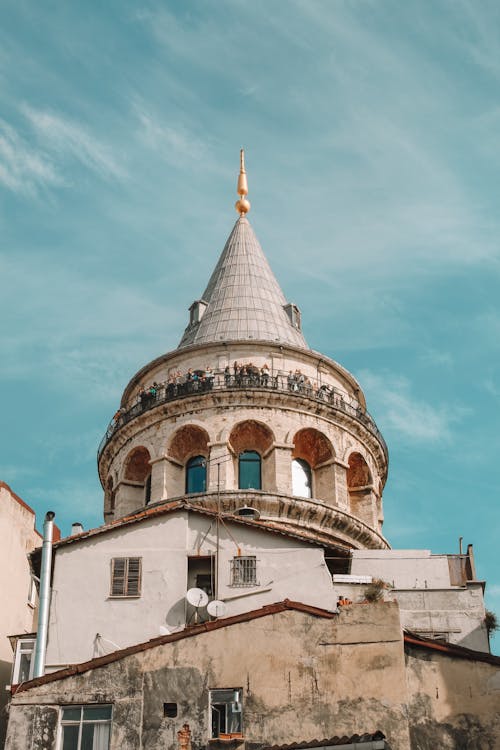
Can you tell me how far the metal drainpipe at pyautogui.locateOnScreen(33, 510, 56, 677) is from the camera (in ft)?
97.3

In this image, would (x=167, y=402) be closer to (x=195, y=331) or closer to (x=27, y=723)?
(x=195, y=331)

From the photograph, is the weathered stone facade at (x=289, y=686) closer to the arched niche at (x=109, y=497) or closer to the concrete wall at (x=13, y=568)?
the concrete wall at (x=13, y=568)

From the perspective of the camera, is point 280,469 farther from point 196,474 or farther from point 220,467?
point 196,474

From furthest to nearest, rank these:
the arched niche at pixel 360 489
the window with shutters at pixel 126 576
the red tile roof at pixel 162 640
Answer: the arched niche at pixel 360 489 → the window with shutters at pixel 126 576 → the red tile roof at pixel 162 640

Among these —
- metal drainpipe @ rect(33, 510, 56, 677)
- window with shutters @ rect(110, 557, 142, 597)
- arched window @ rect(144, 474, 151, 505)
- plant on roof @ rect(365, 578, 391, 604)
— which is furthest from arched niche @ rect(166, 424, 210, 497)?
window with shutters @ rect(110, 557, 142, 597)

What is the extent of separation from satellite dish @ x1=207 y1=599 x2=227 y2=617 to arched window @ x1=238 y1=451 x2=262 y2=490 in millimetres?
15615

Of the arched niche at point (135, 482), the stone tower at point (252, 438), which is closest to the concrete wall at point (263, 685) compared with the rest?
the stone tower at point (252, 438)

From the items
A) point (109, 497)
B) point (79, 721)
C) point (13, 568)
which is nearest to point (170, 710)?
point (79, 721)

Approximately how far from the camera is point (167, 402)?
4675 centimetres

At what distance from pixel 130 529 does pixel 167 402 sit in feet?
50.0

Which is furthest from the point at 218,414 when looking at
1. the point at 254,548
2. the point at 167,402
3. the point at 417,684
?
the point at 417,684

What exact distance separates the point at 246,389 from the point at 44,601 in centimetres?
1732

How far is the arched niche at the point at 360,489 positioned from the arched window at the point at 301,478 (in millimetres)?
1912

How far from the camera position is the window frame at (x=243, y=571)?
31359mm
